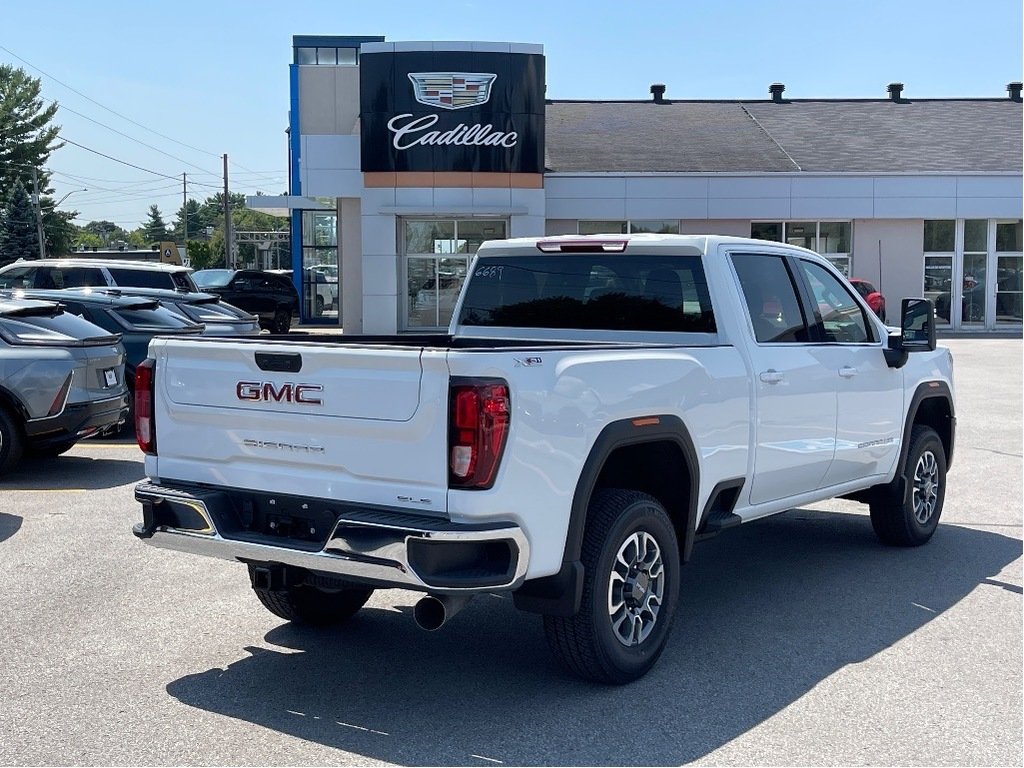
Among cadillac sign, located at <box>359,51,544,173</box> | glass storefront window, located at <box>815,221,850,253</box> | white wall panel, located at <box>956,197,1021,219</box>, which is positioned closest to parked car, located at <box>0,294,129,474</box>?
cadillac sign, located at <box>359,51,544,173</box>

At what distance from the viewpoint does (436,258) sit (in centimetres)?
3061

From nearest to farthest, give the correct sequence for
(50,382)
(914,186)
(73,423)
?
1. (50,382)
2. (73,423)
3. (914,186)

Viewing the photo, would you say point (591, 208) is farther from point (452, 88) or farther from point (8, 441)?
point (8, 441)

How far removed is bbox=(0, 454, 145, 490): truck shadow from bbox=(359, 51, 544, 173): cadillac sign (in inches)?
715

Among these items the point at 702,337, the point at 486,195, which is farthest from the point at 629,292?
the point at 486,195

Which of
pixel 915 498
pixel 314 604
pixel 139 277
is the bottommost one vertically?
pixel 314 604

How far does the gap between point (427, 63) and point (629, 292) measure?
76.3 feet

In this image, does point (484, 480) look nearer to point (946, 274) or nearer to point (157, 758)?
point (157, 758)

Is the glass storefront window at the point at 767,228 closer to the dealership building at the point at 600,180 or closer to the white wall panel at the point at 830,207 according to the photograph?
the dealership building at the point at 600,180

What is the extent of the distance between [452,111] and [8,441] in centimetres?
1968

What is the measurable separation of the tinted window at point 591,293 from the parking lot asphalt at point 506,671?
1.63 m

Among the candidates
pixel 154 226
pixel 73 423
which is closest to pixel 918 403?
pixel 73 423

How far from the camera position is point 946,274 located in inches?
1346

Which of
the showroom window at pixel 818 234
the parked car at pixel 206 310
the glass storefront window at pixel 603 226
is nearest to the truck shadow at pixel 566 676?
the parked car at pixel 206 310
